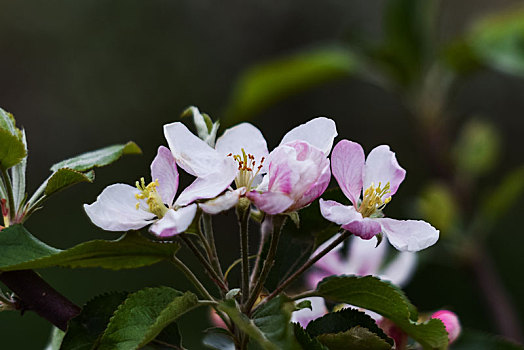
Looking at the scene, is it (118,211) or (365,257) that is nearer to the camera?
(118,211)

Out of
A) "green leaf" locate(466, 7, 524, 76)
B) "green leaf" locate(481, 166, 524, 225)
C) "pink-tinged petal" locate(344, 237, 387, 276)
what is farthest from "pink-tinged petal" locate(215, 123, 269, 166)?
"green leaf" locate(466, 7, 524, 76)

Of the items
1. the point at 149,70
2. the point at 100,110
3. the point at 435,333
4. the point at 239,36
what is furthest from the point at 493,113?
the point at 435,333

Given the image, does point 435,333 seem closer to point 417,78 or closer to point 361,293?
point 361,293

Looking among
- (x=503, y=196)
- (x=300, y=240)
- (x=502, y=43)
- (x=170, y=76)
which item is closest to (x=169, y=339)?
(x=300, y=240)

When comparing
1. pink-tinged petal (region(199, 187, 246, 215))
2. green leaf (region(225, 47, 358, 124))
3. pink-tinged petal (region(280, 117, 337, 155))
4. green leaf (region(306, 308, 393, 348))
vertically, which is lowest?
green leaf (region(225, 47, 358, 124))

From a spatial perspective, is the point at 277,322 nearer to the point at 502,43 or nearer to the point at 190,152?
the point at 190,152

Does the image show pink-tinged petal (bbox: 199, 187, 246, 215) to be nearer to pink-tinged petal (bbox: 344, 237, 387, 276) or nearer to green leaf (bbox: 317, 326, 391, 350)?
green leaf (bbox: 317, 326, 391, 350)
